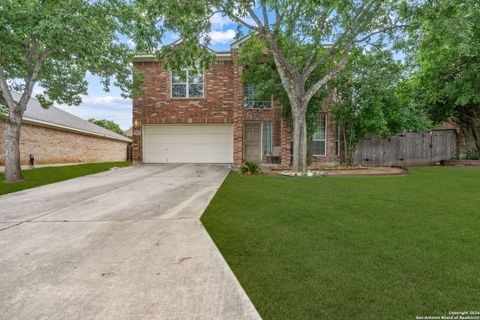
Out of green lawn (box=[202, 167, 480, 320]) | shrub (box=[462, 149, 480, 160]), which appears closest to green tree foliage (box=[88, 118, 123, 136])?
green lawn (box=[202, 167, 480, 320])

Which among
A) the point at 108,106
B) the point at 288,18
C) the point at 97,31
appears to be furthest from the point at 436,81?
the point at 108,106

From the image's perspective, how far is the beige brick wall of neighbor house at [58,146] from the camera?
1360 cm

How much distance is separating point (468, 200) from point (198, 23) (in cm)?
875

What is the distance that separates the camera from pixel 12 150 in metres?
8.10

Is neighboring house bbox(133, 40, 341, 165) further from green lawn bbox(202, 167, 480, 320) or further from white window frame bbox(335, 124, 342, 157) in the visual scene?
green lawn bbox(202, 167, 480, 320)

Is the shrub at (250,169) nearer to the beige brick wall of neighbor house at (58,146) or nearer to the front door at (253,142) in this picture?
the front door at (253,142)

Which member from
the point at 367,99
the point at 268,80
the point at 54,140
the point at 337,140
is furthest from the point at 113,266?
the point at 54,140

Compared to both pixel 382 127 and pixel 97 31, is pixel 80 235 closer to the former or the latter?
pixel 97 31

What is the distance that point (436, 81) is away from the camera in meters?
12.8

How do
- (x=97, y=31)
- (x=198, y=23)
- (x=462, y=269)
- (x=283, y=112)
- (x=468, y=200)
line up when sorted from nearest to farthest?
(x=462, y=269) < (x=468, y=200) < (x=97, y=31) < (x=198, y=23) < (x=283, y=112)

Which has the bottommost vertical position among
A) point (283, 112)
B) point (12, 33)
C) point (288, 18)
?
point (283, 112)

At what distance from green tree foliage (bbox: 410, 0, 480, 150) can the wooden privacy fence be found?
1370mm

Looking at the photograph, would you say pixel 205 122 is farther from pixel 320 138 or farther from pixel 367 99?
pixel 367 99

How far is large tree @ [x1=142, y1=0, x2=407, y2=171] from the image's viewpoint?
8000 mm
